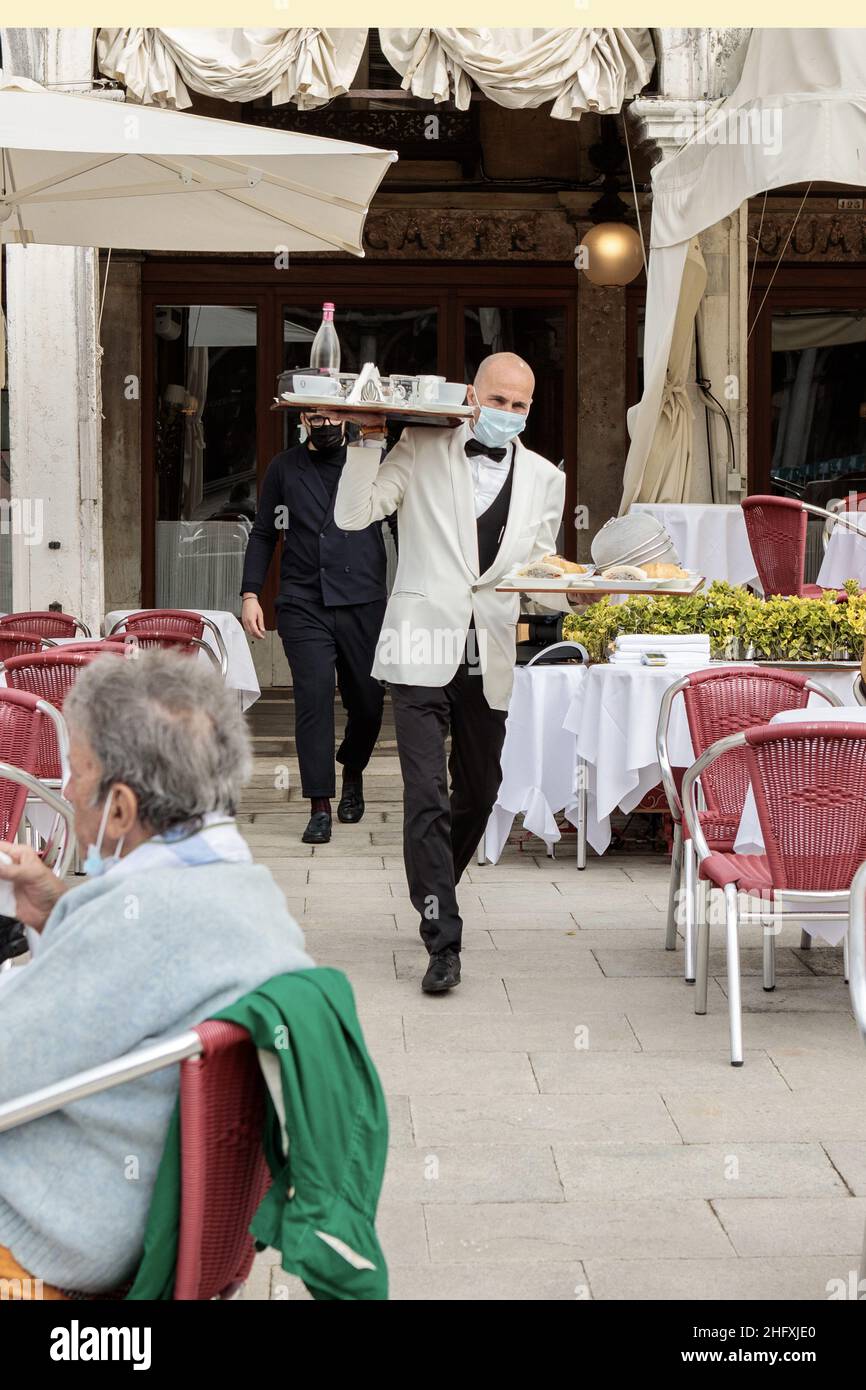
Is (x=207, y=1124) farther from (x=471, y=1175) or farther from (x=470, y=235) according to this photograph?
(x=470, y=235)

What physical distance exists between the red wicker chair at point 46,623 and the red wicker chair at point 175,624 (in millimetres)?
235

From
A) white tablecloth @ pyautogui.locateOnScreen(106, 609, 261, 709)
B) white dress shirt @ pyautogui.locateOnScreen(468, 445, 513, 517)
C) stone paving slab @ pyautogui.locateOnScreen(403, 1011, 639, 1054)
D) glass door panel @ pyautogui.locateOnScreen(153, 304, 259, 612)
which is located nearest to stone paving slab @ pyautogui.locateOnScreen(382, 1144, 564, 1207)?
stone paving slab @ pyautogui.locateOnScreen(403, 1011, 639, 1054)

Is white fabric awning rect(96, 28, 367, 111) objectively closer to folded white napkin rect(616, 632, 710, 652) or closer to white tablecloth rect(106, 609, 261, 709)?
white tablecloth rect(106, 609, 261, 709)

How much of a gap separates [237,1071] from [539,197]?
12630 mm

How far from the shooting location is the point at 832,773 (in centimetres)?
461

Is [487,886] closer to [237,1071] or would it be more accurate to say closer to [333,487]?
[333,487]

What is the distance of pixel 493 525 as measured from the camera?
5391mm

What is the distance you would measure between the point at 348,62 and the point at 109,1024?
30.1 feet

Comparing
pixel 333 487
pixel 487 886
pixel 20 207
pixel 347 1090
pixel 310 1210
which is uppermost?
pixel 20 207

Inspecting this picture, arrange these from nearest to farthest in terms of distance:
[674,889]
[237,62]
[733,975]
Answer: [733,975] → [674,889] → [237,62]

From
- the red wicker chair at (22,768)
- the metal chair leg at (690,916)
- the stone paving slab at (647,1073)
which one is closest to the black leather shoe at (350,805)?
the metal chair leg at (690,916)

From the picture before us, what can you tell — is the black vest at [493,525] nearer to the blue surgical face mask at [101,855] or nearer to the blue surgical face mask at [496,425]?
the blue surgical face mask at [496,425]

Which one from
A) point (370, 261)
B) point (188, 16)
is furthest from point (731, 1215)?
point (370, 261)

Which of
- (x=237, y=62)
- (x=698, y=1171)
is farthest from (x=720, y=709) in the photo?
(x=237, y=62)
